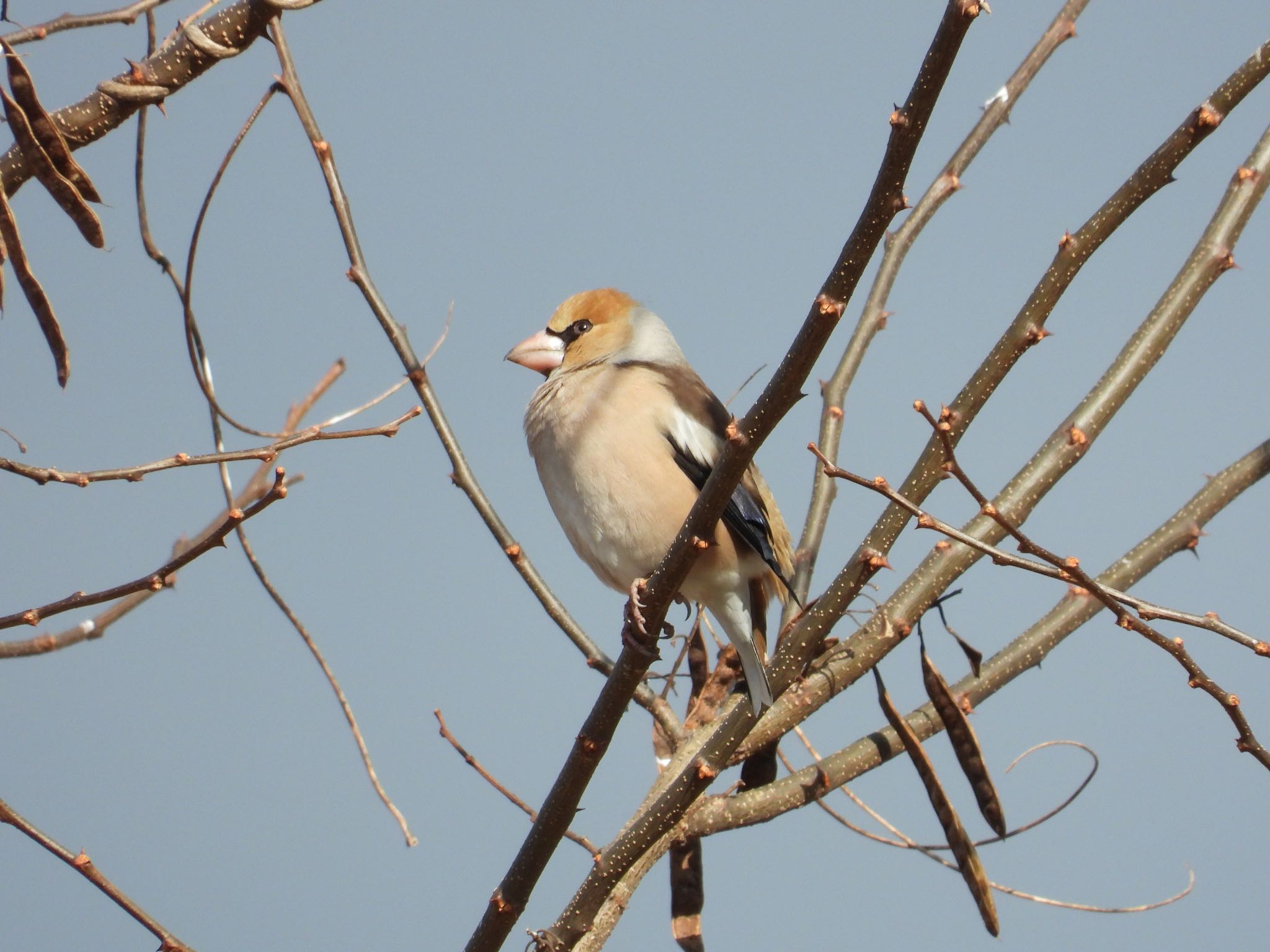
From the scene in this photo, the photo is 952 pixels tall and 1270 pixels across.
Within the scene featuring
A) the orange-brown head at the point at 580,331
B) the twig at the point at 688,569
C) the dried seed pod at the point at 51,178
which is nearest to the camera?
the twig at the point at 688,569

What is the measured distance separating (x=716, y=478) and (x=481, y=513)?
5.22 ft

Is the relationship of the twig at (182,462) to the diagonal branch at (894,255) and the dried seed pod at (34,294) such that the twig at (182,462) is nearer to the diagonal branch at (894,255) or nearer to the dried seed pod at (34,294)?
the dried seed pod at (34,294)

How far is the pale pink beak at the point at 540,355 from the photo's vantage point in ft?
17.4

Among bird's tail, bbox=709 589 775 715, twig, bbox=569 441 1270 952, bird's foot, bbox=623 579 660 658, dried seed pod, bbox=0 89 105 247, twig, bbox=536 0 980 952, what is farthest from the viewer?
bird's tail, bbox=709 589 775 715

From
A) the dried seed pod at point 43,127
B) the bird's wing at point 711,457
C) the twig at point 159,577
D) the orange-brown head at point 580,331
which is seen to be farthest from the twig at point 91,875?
the orange-brown head at point 580,331

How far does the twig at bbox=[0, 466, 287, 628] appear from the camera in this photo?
7.34ft

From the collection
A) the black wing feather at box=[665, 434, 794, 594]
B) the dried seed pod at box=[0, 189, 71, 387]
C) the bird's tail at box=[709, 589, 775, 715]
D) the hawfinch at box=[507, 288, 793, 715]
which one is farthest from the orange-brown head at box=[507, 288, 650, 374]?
the dried seed pod at box=[0, 189, 71, 387]

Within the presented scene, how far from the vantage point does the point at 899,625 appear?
3.27m

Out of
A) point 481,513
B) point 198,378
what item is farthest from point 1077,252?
point 198,378

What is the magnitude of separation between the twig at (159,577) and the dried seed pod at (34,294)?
401mm

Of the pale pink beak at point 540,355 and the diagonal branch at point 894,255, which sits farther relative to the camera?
the pale pink beak at point 540,355

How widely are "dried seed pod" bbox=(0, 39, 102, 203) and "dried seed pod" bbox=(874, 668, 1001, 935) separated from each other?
2260mm

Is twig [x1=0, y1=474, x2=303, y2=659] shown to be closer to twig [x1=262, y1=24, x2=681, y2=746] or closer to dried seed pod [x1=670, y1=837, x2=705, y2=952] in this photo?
twig [x1=262, y1=24, x2=681, y2=746]

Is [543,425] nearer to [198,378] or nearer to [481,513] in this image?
[481,513]
